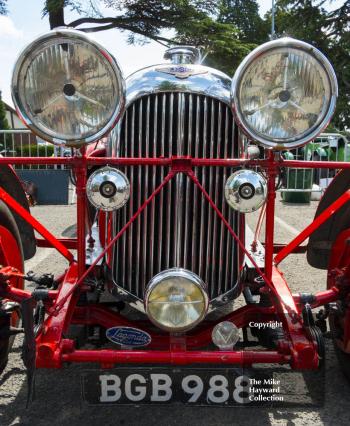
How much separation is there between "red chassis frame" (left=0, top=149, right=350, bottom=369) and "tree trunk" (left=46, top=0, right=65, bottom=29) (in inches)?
406

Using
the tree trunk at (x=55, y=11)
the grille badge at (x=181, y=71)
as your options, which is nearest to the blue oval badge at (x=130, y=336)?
the grille badge at (x=181, y=71)

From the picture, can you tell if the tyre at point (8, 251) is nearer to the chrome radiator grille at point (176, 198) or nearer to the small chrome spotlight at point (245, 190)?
the chrome radiator grille at point (176, 198)

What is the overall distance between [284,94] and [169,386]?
1.26 m

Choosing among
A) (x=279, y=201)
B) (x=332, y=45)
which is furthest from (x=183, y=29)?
(x=332, y=45)

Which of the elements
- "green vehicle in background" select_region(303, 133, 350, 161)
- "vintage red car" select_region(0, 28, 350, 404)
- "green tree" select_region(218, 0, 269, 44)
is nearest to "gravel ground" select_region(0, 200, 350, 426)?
"vintage red car" select_region(0, 28, 350, 404)

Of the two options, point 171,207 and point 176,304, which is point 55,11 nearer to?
point 171,207

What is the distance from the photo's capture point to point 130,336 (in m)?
2.02

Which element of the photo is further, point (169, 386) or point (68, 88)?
point (68, 88)

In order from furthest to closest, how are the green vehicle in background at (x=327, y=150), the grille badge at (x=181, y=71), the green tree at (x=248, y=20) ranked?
the green tree at (x=248, y=20), the green vehicle in background at (x=327, y=150), the grille badge at (x=181, y=71)

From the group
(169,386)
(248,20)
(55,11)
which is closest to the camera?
(169,386)

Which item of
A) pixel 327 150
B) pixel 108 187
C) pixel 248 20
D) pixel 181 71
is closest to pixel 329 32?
pixel 248 20

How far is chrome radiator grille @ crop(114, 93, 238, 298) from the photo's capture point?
2268mm

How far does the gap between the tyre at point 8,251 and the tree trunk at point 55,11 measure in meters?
9.80

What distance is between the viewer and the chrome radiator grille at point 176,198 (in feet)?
7.44
